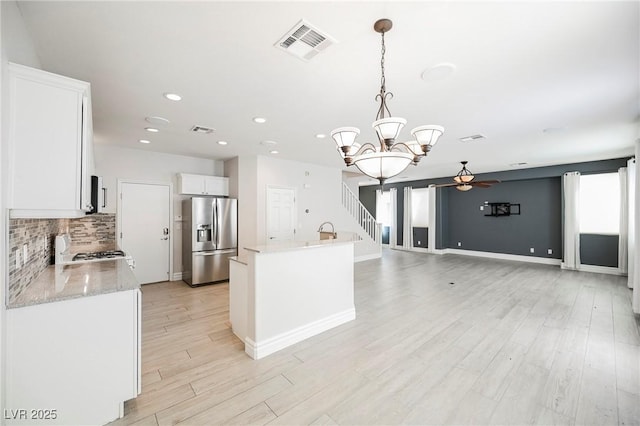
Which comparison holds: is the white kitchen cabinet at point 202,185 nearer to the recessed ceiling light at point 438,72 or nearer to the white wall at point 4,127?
the white wall at point 4,127

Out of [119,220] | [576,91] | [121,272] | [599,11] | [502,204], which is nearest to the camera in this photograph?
[599,11]

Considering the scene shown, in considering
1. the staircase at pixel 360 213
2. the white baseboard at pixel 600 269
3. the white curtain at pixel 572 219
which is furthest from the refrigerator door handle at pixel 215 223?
the white baseboard at pixel 600 269

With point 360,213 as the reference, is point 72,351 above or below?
below

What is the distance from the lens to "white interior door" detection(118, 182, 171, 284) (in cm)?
509

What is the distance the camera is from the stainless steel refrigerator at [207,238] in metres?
5.16

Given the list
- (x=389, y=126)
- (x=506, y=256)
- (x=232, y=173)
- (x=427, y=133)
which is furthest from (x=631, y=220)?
(x=232, y=173)

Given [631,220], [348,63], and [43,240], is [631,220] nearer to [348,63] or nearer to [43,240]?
[348,63]

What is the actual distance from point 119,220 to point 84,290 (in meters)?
3.90

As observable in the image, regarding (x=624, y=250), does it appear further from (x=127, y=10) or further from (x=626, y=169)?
(x=127, y=10)

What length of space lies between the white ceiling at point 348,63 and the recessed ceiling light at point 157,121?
0.10m

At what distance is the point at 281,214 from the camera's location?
5926 millimetres

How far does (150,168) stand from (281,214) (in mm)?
2801

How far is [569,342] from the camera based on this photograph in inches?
117

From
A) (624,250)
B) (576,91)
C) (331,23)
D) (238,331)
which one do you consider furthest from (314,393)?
(624,250)
